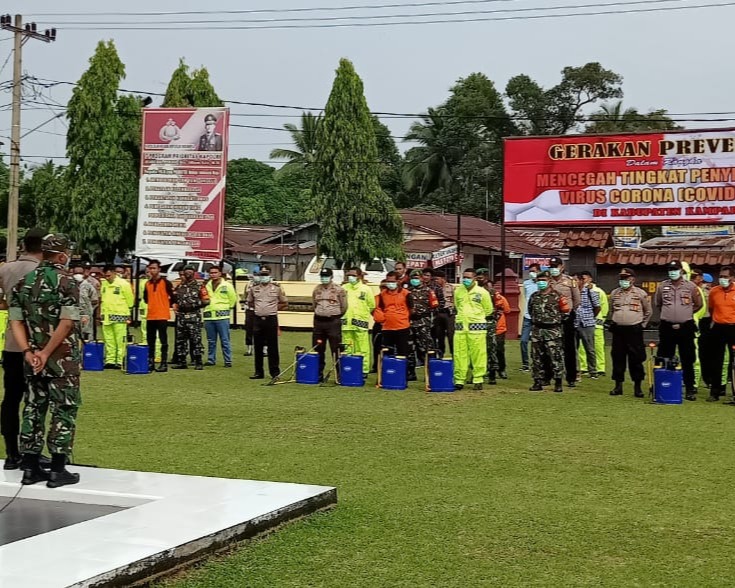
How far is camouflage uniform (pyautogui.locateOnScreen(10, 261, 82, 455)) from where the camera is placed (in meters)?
6.76

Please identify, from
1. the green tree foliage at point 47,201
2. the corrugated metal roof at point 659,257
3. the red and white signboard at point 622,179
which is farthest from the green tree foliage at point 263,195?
the red and white signboard at point 622,179

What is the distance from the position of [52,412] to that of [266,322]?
28.9 ft

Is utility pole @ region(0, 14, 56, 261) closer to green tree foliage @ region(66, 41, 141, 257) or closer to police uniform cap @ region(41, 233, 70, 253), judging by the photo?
green tree foliage @ region(66, 41, 141, 257)

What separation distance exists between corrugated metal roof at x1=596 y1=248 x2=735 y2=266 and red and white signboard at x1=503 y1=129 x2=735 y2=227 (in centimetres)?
290

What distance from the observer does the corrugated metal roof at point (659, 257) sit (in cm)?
2372

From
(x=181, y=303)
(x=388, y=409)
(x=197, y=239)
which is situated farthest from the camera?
(x=197, y=239)

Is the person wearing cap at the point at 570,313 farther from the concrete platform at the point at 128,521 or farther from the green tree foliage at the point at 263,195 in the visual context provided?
the green tree foliage at the point at 263,195

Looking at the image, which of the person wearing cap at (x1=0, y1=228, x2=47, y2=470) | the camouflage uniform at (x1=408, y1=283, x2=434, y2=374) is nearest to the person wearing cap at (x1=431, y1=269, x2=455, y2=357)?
the camouflage uniform at (x1=408, y1=283, x2=434, y2=374)

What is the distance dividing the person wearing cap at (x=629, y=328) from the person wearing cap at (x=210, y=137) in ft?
30.9

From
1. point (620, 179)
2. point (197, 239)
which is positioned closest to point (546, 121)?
point (620, 179)

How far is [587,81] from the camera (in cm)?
4834

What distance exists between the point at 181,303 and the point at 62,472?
10.2 m

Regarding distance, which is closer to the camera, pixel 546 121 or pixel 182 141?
pixel 182 141

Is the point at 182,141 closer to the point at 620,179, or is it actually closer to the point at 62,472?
the point at 620,179
